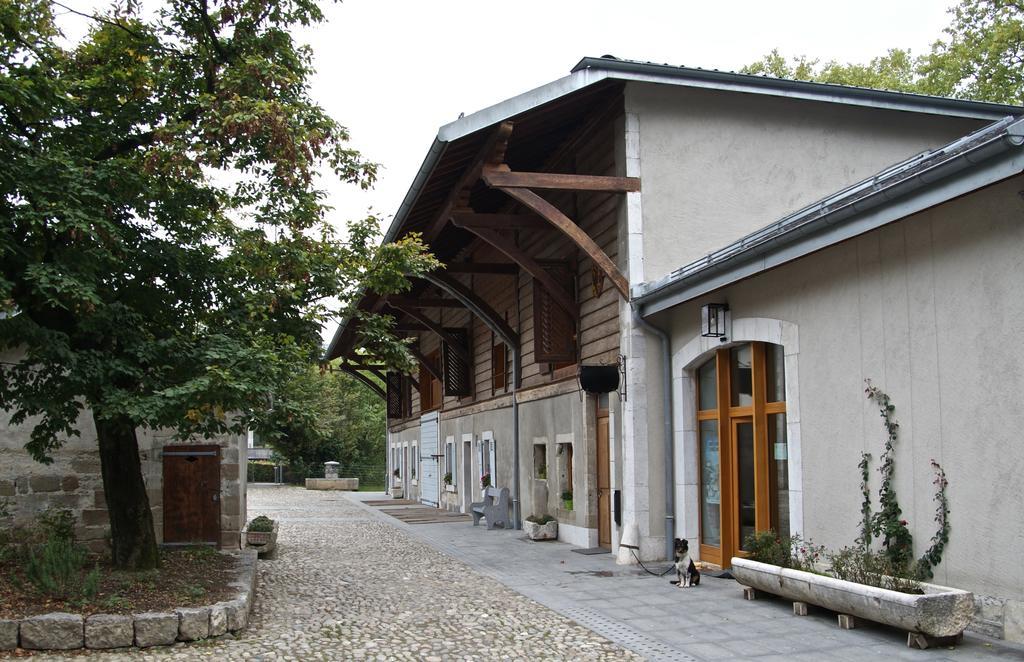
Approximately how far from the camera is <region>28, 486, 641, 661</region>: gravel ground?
703 cm

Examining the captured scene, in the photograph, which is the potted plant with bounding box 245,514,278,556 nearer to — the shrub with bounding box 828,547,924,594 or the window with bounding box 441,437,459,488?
the shrub with bounding box 828,547,924,594

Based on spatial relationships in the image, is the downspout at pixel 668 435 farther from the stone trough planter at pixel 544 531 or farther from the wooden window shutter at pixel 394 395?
the wooden window shutter at pixel 394 395

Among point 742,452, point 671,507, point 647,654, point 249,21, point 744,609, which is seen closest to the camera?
point 647,654

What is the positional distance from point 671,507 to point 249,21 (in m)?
6.93

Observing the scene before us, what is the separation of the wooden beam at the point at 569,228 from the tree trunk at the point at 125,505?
4.98 m

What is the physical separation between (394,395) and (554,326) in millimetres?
18641

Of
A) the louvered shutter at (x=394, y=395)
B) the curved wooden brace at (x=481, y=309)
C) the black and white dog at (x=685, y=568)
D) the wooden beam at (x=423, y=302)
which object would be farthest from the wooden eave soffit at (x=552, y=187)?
the louvered shutter at (x=394, y=395)

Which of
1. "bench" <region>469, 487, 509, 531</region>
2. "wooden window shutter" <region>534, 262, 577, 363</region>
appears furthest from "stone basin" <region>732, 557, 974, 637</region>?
"bench" <region>469, 487, 509, 531</region>

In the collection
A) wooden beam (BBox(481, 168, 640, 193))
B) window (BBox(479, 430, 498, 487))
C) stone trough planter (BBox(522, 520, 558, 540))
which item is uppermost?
wooden beam (BBox(481, 168, 640, 193))

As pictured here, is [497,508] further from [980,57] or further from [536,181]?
[980,57]

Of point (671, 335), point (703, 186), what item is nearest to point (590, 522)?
point (671, 335)

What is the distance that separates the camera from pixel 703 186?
12.2 meters

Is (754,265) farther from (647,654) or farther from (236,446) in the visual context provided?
(236,446)

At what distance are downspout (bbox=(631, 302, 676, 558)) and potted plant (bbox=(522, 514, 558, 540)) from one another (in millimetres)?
3499
